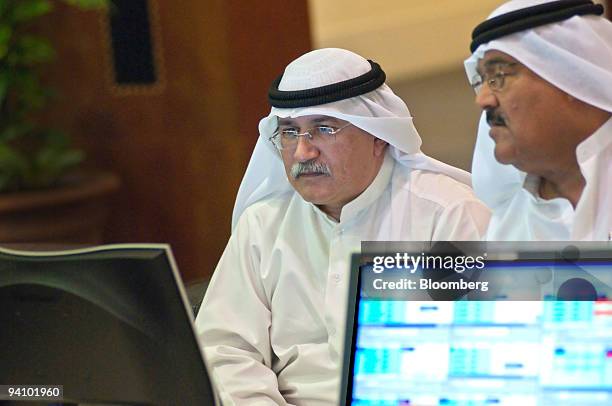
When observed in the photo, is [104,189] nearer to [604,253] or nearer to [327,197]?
[327,197]

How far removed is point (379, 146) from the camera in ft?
8.39

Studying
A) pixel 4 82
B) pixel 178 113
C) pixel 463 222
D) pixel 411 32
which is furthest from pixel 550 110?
pixel 411 32

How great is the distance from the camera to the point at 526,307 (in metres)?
1.67

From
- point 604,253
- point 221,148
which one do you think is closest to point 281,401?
point 604,253

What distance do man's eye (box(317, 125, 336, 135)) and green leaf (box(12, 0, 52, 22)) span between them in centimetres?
262

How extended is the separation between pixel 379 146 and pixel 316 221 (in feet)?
0.79

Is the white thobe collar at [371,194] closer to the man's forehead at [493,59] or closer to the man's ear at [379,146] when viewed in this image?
the man's ear at [379,146]

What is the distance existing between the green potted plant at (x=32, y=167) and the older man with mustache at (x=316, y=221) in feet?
7.82

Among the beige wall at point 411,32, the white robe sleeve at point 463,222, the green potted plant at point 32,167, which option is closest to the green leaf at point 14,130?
the green potted plant at point 32,167

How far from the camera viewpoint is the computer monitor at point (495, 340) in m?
1.63

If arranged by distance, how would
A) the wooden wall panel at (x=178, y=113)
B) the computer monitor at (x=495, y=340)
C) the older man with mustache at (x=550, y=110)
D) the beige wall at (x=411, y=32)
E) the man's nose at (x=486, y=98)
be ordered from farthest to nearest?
1. the beige wall at (x=411, y=32)
2. the wooden wall panel at (x=178, y=113)
3. the man's nose at (x=486, y=98)
4. the older man with mustache at (x=550, y=110)
5. the computer monitor at (x=495, y=340)

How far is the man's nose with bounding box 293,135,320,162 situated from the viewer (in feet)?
8.18

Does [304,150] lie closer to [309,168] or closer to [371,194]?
[309,168]

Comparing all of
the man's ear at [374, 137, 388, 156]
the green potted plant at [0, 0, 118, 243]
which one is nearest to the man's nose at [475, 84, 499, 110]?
the man's ear at [374, 137, 388, 156]
